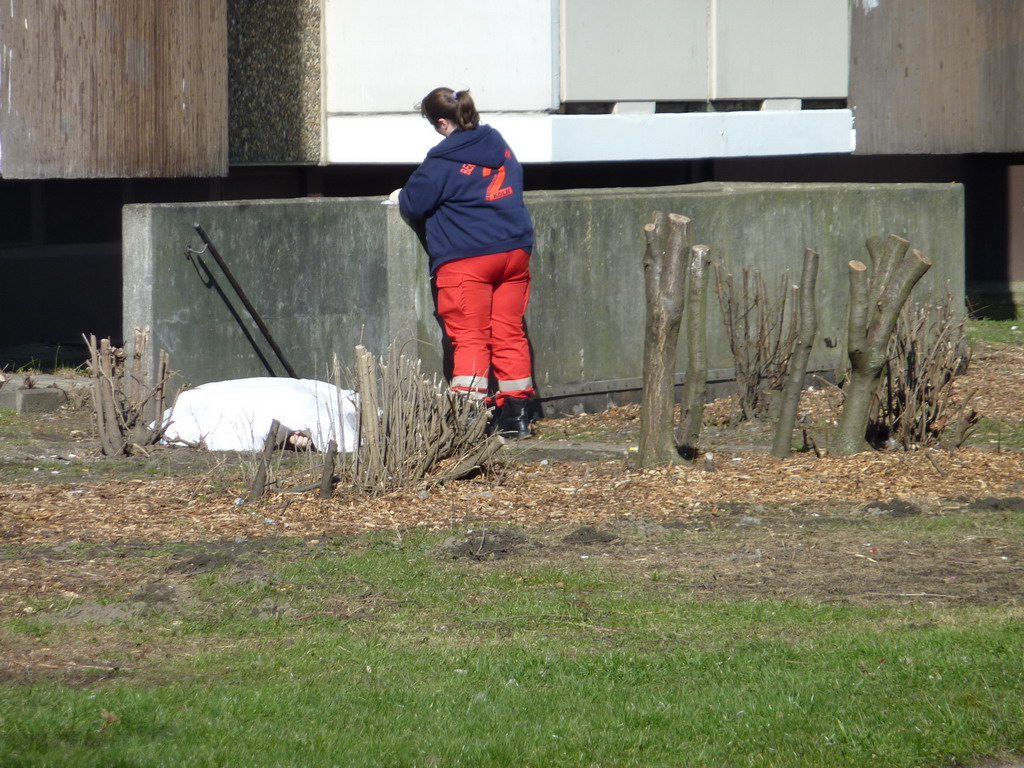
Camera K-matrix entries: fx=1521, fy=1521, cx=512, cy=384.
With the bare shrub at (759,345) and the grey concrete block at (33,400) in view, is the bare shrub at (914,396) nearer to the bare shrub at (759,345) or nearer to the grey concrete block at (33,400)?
the bare shrub at (759,345)

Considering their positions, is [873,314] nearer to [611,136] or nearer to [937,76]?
[611,136]

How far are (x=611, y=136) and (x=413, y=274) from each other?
4101 millimetres

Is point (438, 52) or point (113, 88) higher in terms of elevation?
point (438, 52)

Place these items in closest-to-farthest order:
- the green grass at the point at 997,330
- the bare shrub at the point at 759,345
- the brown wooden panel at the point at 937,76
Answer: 1. the bare shrub at the point at 759,345
2. the green grass at the point at 997,330
3. the brown wooden panel at the point at 937,76

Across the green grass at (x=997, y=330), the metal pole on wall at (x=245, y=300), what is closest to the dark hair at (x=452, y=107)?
the metal pole on wall at (x=245, y=300)

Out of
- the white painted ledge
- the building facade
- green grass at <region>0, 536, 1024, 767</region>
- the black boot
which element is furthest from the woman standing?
the white painted ledge

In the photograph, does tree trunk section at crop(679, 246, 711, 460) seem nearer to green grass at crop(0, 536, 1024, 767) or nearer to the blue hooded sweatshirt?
the blue hooded sweatshirt

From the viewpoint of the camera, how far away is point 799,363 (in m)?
7.98

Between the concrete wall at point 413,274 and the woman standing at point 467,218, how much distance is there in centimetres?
40

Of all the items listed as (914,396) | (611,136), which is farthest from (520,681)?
(611,136)

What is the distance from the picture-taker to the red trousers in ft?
29.3

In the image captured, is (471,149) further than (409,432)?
Yes

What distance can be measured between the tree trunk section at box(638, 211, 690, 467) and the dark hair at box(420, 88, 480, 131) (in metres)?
1.61

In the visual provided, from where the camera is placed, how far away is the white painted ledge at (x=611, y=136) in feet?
40.9
